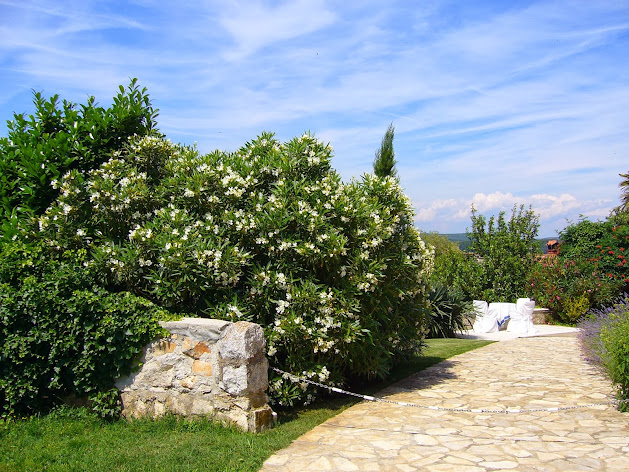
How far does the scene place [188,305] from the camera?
6.39 metres

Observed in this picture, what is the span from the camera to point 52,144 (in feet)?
23.7

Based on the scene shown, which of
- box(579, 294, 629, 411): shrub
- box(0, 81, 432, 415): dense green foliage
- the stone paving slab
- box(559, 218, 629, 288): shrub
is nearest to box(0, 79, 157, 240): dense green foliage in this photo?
box(0, 81, 432, 415): dense green foliage

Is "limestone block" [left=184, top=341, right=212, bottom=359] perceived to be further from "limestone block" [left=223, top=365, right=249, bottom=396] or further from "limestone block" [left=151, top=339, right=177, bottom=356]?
"limestone block" [left=223, top=365, right=249, bottom=396]

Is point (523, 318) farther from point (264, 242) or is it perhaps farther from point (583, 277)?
point (264, 242)

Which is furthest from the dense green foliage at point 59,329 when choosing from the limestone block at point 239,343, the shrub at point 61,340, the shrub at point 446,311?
the shrub at point 446,311

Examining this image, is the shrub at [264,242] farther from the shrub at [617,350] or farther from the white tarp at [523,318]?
the white tarp at [523,318]

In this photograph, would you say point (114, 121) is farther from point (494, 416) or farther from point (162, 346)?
point (494, 416)

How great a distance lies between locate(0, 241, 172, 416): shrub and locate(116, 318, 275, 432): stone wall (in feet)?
0.75

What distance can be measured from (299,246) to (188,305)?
61.2 inches

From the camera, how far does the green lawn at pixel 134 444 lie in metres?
4.56

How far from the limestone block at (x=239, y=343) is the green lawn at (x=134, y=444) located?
775 millimetres

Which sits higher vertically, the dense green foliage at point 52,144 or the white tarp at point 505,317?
the dense green foliage at point 52,144

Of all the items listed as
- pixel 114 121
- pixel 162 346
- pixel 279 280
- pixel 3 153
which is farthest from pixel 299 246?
pixel 3 153

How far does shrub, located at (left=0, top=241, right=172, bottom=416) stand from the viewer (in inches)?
223
